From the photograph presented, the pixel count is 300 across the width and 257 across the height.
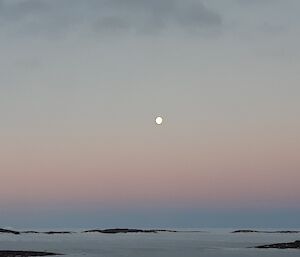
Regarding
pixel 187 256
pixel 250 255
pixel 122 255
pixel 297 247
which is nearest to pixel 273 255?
pixel 250 255

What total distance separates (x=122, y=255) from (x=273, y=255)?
1859cm

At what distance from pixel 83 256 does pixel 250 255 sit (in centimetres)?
2016

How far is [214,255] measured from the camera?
267 feet

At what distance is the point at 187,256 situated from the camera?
79.1 metres

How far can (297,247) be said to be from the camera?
346 ft

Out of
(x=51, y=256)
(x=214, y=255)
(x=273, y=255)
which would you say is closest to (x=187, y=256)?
(x=214, y=255)

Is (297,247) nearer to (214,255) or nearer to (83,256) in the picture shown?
(214,255)

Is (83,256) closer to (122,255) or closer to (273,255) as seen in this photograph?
(122,255)

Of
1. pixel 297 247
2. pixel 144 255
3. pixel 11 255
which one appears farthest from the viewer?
pixel 297 247

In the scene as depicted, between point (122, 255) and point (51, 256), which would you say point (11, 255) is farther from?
point (122, 255)

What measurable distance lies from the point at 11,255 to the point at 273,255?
31.5 metres

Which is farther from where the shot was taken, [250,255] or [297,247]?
[297,247]

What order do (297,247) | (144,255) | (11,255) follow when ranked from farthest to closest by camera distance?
(297,247) < (144,255) < (11,255)

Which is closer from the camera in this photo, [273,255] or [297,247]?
[273,255]
